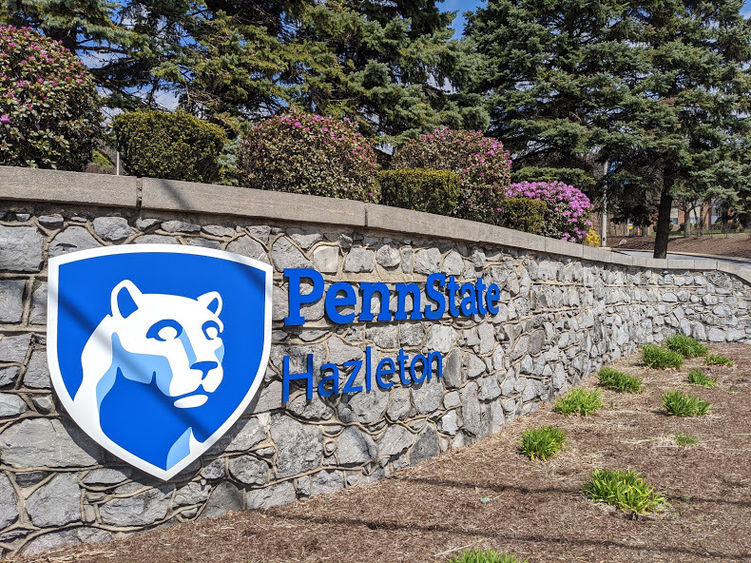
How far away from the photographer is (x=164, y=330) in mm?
3135

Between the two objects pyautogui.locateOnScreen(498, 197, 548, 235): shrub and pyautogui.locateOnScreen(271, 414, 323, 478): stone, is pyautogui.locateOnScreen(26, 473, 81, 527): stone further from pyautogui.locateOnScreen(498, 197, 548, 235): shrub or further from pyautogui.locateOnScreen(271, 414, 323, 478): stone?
pyautogui.locateOnScreen(498, 197, 548, 235): shrub

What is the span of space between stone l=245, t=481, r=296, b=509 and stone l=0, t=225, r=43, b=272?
5.90 ft

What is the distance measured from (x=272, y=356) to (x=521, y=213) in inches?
190

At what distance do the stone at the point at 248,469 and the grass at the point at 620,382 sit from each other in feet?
16.5

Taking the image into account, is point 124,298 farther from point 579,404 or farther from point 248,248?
point 579,404

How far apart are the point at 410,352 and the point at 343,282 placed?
0.91 metres

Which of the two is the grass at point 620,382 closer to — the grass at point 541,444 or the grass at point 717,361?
the grass at point 717,361

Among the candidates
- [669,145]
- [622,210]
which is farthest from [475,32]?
[622,210]

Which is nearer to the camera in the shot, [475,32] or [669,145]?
[669,145]

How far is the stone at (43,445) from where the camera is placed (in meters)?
2.75

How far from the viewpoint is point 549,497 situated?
385 centimetres

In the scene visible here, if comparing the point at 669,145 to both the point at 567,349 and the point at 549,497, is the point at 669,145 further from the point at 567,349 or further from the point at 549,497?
the point at 549,497

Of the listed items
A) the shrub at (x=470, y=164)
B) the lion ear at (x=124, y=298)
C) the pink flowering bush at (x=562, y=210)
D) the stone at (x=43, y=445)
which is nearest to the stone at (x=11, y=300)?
the lion ear at (x=124, y=298)

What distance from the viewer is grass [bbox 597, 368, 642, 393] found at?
6858 millimetres
